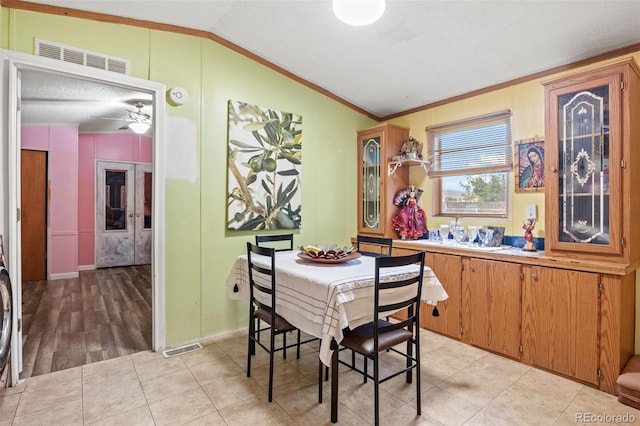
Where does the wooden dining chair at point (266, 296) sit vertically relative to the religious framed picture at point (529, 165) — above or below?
below

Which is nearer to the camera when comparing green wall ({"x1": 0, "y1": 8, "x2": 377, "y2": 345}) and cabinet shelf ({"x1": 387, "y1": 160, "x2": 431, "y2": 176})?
green wall ({"x1": 0, "y1": 8, "x2": 377, "y2": 345})

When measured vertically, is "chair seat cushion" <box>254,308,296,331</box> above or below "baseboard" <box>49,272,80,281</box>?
above

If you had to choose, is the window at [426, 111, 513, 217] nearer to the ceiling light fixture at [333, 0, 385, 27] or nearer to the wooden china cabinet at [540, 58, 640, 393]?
the wooden china cabinet at [540, 58, 640, 393]

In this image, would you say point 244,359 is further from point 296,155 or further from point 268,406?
point 296,155

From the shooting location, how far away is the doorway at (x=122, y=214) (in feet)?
21.3

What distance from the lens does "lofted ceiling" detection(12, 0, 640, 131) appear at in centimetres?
240

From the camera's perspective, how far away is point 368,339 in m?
1.95

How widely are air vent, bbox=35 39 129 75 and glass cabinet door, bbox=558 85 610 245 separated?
3504 millimetres

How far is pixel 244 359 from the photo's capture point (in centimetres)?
279

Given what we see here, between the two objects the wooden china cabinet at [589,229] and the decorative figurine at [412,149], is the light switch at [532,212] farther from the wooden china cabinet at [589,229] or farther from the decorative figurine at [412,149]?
the decorative figurine at [412,149]

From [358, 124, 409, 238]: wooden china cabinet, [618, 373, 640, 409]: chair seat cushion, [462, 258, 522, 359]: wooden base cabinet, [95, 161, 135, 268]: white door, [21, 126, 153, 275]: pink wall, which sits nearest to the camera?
[618, 373, 640, 409]: chair seat cushion

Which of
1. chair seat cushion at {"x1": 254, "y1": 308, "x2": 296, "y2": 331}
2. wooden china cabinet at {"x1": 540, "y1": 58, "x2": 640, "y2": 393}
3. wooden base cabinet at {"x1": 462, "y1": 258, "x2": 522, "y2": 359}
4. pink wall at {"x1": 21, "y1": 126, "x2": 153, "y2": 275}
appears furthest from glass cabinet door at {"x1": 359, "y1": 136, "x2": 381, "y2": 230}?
pink wall at {"x1": 21, "y1": 126, "x2": 153, "y2": 275}

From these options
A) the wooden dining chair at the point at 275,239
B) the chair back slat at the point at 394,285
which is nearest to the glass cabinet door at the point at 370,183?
the wooden dining chair at the point at 275,239

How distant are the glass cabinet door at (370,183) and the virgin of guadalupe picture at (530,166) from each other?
1.52 meters
